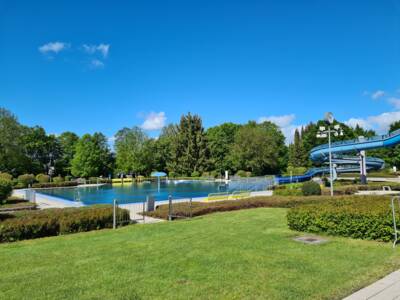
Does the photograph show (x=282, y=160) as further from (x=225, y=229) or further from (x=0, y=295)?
(x=0, y=295)

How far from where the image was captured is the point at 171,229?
365 inches

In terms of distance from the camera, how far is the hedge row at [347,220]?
7094 mm

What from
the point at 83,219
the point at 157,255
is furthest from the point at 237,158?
the point at 157,255

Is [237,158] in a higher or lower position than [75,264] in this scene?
higher

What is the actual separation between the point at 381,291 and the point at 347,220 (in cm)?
375

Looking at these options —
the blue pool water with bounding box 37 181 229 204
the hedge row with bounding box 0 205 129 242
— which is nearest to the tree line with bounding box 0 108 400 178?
the blue pool water with bounding box 37 181 229 204

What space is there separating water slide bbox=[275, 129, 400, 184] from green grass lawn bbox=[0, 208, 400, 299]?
2715cm

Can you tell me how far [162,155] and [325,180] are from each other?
34.7 m

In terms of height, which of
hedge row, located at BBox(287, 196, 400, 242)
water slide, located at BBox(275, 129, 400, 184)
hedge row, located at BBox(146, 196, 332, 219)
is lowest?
hedge row, located at BBox(146, 196, 332, 219)

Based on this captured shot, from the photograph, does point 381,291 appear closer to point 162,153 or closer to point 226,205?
point 226,205

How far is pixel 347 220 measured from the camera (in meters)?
7.55

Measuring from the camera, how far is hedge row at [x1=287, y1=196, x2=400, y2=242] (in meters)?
7.09

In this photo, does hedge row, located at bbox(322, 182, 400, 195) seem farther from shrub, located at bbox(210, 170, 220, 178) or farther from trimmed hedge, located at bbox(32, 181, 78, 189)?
trimmed hedge, located at bbox(32, 181, 78, 189)

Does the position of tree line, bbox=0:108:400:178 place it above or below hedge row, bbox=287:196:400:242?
above
